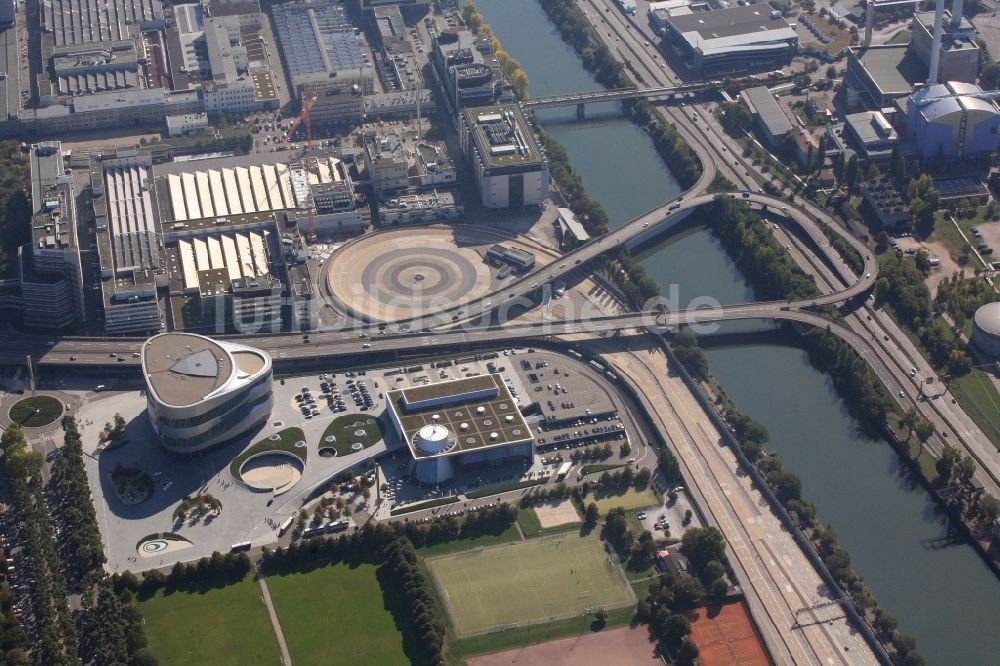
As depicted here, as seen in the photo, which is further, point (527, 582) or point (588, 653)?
point (527, 582)

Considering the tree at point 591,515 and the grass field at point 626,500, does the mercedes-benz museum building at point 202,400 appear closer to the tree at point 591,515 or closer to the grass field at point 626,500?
the tree at point 591,515

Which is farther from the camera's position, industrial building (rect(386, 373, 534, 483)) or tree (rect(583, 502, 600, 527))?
industrial building (rect(386, 373, 534, 483))

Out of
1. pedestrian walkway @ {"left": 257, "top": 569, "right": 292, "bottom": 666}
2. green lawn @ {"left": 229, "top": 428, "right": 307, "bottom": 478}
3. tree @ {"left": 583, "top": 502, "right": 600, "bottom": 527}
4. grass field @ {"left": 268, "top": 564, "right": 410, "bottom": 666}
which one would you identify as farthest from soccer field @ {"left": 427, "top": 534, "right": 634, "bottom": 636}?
green lawn @ {"left": 229, "top": 428, "right": 307, "bottom": 478}

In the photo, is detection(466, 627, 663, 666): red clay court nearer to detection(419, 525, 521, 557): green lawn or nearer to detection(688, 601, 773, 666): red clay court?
detection(688, 601, 773, 666): red clay court

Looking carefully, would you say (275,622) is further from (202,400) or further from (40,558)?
(202,400)

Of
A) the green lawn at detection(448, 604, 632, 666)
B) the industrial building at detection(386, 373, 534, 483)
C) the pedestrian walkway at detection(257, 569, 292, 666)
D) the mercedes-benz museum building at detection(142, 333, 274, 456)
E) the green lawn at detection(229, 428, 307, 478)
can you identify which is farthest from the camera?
the green lawn at detection(229, 428, 307, 478)

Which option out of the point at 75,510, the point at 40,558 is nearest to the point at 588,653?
the point at 75,510
